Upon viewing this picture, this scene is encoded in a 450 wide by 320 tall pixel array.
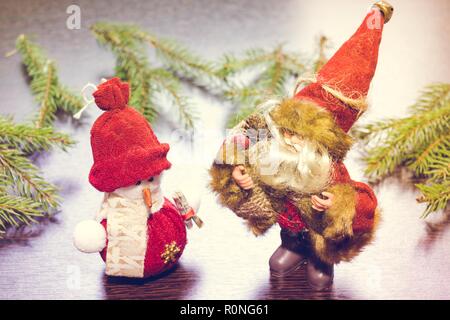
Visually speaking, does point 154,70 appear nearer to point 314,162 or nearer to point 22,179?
point 22,179

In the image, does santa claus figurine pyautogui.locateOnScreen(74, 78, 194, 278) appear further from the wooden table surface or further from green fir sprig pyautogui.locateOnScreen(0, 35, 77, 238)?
green fir sprig pyautogui.locateOnScreen(0, 35, 77, 238)

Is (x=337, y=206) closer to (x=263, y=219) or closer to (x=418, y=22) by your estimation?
(x=263, y=219)

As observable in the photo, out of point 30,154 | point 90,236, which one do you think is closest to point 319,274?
point 90,236

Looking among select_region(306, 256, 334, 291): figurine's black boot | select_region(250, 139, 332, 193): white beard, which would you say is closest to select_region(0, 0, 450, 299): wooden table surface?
select_region(306, 256, 334, 291): figurine's black boot

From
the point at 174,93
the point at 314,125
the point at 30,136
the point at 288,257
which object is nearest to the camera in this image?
the point at 314,125

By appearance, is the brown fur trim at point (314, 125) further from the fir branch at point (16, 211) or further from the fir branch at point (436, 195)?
the fir branch at point (16, 211)
